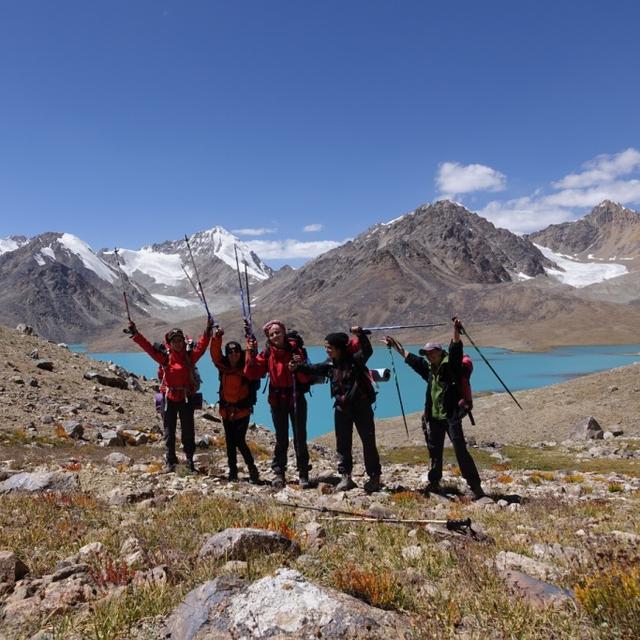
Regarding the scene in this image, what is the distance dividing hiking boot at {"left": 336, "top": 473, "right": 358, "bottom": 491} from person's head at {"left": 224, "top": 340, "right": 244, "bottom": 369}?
2.65 meters

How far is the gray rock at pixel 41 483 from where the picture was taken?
8.55 m

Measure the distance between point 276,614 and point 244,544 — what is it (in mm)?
1344

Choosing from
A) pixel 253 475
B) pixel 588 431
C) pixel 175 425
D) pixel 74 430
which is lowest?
pixel 588 431

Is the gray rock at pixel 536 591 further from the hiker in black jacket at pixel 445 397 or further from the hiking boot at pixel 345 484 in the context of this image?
the hiking boot at pixel 345 484

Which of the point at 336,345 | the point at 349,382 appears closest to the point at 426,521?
the point at 349,382

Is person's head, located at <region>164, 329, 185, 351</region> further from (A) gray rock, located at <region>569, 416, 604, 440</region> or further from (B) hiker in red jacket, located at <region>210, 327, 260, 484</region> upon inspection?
(A) gray rock, located at <region>569, 416, 604, 440</region>

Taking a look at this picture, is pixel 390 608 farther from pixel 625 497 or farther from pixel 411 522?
pixel 625 497

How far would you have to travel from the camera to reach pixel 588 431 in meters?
27.9

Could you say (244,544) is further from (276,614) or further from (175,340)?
(175,340)

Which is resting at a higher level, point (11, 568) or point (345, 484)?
point (11, 568)

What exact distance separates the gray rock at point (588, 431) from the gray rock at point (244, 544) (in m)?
26.2

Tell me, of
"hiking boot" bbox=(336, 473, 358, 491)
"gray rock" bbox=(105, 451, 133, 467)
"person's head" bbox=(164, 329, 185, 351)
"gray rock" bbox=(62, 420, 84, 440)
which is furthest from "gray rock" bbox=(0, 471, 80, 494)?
"gray rock" bbox=(62, 420, 84, 440)

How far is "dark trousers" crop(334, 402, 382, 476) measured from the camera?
921cm

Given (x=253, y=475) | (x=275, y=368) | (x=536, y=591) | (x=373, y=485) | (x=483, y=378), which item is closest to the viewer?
(x=536, y=591)
